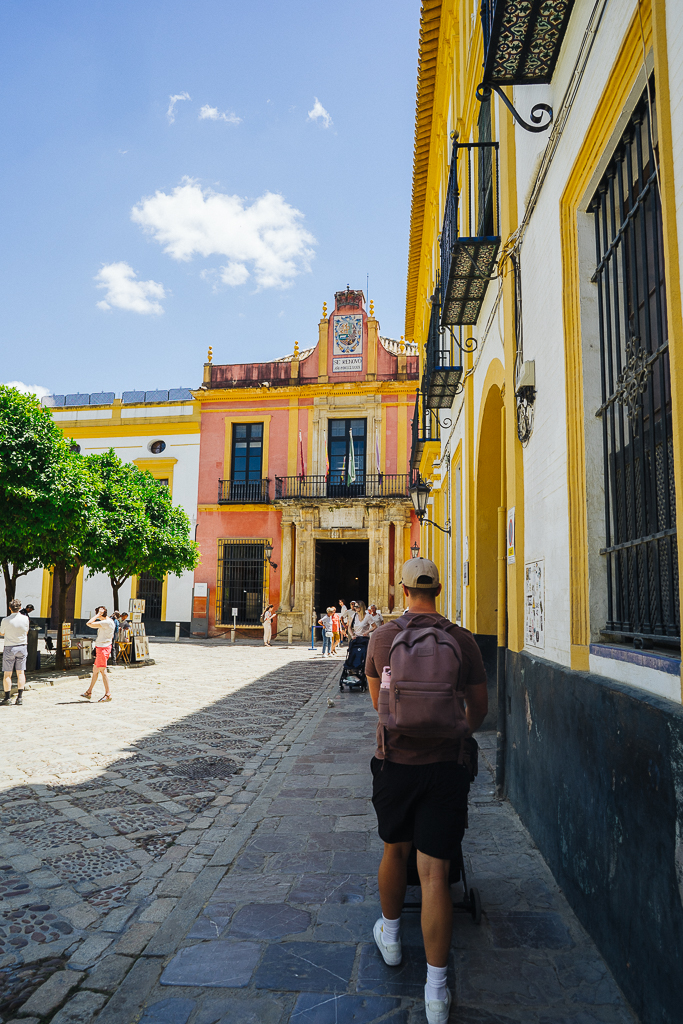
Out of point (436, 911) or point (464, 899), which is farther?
point (464, 899)

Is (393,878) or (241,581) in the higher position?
(241,581)

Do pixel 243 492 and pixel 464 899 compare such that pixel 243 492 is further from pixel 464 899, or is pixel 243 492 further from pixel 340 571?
pixel 464 899

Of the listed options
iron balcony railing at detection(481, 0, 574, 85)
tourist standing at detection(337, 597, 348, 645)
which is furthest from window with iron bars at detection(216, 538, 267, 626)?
iron balcony railing at detection(481, 0, 574, 85)

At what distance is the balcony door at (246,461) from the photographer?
1061 inches

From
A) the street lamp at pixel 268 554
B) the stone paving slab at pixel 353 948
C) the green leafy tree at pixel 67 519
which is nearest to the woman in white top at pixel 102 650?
the green leafy tree at pixel 67 519

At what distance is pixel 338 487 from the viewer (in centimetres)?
2623

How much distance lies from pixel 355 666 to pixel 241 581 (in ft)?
50.5

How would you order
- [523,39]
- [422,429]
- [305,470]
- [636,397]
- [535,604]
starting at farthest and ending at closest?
[305,470] → [422,429] → [535,604] → [523,39] → [636,397]

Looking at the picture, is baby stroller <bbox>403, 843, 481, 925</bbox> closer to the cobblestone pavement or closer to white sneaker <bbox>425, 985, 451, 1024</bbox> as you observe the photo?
the cobblestone pavement

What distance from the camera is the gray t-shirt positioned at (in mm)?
10016

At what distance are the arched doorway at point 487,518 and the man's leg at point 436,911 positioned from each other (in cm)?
484

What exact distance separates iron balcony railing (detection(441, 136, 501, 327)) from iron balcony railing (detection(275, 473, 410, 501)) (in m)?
17.4

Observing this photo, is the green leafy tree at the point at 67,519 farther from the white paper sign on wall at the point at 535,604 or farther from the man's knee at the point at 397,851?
the man's knee at the point at 397,851

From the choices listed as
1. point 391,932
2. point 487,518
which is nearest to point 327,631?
point 487,518
